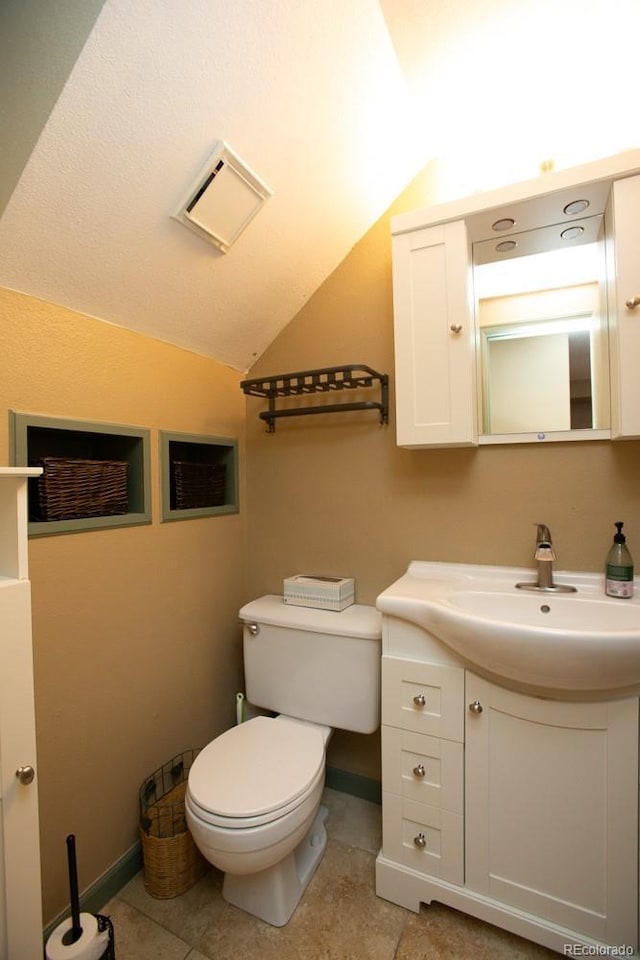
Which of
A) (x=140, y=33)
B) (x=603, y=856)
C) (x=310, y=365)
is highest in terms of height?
(x=140, y=33)

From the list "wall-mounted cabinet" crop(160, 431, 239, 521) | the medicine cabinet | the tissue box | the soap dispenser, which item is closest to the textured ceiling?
the medicine cabinet

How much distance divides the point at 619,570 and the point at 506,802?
69 centimetres

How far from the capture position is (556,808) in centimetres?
104

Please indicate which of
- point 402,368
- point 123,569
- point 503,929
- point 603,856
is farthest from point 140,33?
point 503,929

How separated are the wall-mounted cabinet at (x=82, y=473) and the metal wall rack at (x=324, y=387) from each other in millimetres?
507

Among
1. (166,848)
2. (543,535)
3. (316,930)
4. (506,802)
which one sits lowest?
(316,930)

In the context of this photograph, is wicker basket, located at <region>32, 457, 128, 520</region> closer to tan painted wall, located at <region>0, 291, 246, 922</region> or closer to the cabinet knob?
tan painted wall, located at <region>0, 291, 246, 922</region>

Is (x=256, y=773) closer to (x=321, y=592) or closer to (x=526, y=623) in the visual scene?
(x=321, y=592)

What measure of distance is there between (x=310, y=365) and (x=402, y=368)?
0.50m

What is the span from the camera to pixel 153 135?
1.00 m

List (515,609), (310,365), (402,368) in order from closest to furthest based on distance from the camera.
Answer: (515,609) → (402,368) → (310,365)

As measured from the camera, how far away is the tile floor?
3.60ft

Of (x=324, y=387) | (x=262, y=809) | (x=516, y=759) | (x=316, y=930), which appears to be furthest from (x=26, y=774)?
(x=324, y=387)

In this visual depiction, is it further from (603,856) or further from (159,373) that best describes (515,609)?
(159,373)
